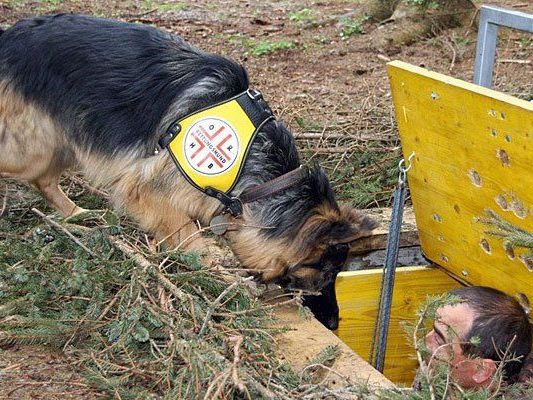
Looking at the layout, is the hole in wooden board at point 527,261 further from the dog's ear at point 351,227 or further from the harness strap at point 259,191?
the harness strap at point 259,191

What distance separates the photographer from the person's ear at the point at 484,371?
3.25 meters

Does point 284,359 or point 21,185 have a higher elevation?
point 284,359

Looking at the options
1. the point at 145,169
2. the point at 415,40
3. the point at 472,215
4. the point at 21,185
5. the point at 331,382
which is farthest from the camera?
the point at 415,40

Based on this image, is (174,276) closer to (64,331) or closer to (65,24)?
(64,331)

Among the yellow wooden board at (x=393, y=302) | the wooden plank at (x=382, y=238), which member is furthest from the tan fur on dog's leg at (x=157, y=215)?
the wooden plank at (x=382, y=238)

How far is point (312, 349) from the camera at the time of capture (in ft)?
11.7

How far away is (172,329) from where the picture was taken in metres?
3.21

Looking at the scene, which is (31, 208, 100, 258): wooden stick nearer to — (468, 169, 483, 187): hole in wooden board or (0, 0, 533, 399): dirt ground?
(0, 0, 533, 399): dirt ground

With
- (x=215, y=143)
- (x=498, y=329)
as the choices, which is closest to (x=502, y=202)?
(x=498, y=329)

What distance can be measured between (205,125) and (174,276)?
85 centimetres

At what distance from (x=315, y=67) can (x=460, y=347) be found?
5406 mm

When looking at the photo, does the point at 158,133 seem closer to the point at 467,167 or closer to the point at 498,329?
the point at 467,167

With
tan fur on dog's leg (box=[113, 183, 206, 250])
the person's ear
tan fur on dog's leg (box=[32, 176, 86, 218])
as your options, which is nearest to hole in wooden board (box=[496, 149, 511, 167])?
the person's ear

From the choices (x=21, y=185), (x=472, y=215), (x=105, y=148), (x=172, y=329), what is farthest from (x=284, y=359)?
(x=21, y=185)
